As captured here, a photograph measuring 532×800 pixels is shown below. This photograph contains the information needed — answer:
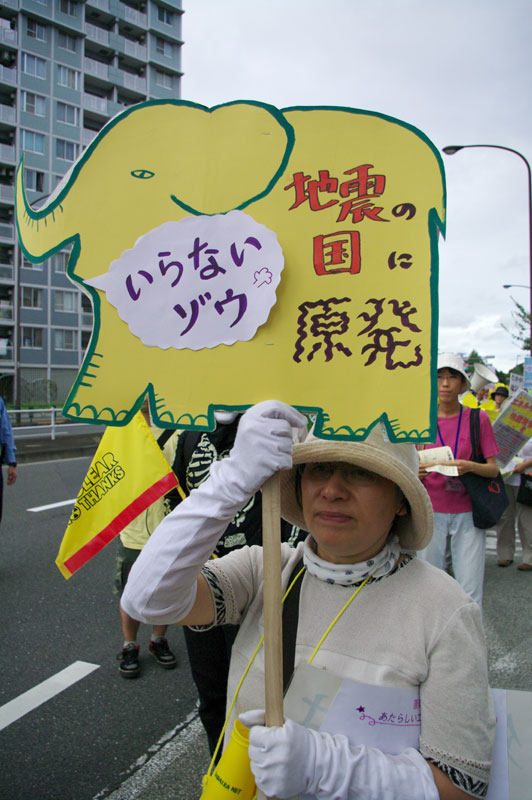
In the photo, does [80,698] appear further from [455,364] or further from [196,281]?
[455,364]

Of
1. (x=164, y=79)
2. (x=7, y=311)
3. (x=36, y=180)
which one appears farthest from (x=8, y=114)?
(x=164, y=79)

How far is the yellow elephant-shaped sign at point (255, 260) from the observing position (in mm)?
1233

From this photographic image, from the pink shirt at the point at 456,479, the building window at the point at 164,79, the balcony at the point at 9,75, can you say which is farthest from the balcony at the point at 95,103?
the pink shirt at the point at 456,479

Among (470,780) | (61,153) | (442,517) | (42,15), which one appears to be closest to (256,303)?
(470,780)

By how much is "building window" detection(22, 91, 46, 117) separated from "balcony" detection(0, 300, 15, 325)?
42.3 ft

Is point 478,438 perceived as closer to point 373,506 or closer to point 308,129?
point 373,506

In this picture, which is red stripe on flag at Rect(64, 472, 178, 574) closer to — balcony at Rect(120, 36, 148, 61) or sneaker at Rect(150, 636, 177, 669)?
sneaker at Rect(150, 636, 177, 669)

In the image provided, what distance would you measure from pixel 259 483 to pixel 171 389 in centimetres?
31

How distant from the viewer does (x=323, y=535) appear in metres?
1.36

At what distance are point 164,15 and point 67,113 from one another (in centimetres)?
1412

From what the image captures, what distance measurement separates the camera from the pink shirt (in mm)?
3574

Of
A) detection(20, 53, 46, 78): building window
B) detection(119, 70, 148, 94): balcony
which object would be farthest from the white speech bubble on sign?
detection(119, 70, 148, 94): balcony

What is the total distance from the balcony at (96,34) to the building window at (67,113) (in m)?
5.92

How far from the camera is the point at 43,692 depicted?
3.17 metres
